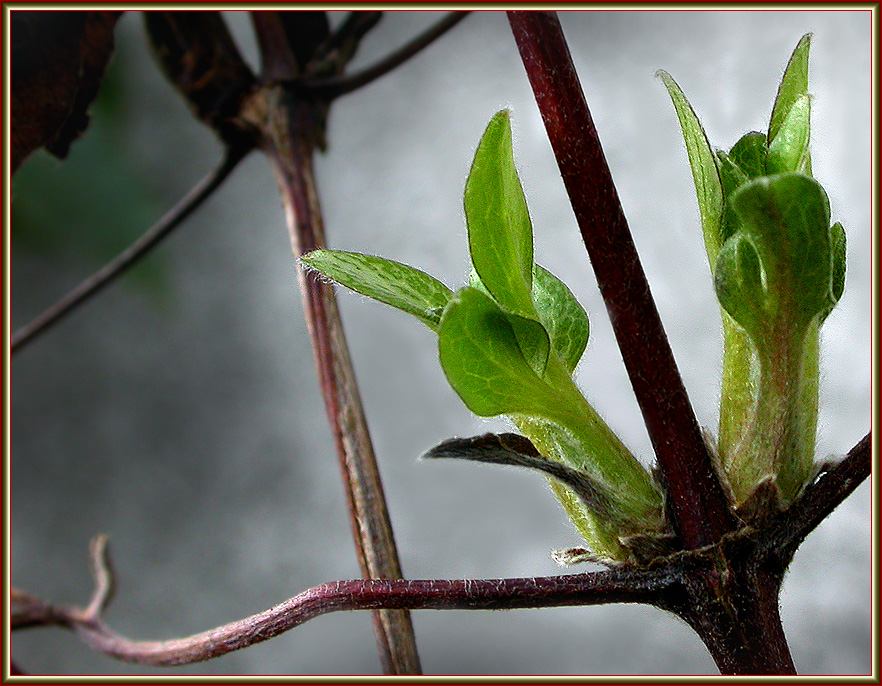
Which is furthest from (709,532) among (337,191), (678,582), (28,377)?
(28,377)

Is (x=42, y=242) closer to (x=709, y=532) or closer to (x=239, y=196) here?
(x=239, y=196)

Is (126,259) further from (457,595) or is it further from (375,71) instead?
(457,595)

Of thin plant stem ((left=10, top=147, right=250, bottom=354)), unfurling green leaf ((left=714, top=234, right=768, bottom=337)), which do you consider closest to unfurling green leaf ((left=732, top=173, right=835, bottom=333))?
unfurling green leaf ((left=714, top=234, right=768, bottom=337))

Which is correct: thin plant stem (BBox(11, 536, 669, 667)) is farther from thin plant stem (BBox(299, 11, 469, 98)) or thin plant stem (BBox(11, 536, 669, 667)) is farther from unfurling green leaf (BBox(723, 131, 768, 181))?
thin plant stem (BBox(299, 11, 469, 98))

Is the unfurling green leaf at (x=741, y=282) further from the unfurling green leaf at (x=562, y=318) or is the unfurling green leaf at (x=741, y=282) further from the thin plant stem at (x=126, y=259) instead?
the thin plant stem at (x=126, y=259)

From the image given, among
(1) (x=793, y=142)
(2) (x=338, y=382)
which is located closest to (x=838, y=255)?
(1) (x=793, y=142)

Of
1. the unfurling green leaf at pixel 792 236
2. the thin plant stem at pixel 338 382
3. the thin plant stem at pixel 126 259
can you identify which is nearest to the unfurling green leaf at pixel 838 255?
the unfurling green leaf at pixel 792 236
